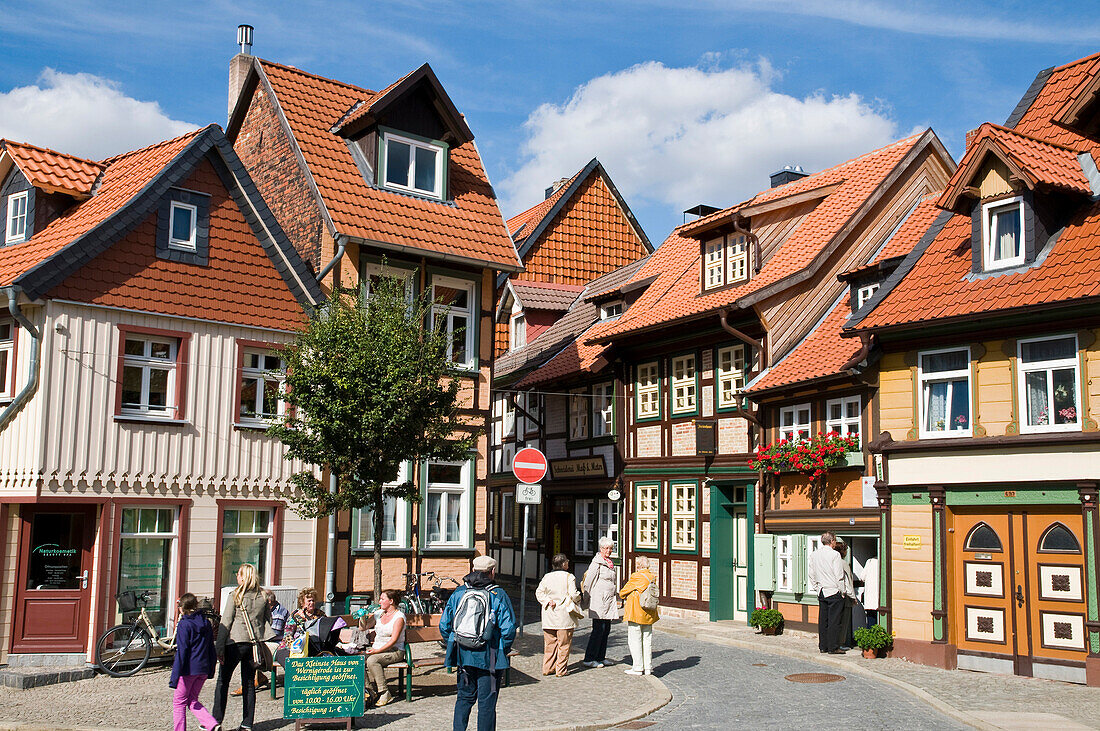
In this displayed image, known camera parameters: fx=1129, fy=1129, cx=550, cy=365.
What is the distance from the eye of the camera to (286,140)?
22281 mm

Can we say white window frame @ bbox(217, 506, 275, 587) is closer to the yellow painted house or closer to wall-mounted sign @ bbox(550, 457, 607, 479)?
the yellow painted house

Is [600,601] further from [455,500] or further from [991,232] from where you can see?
[991,232]

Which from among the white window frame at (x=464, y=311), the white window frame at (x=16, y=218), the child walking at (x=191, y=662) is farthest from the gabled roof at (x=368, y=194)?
the child walking at (x=191, y=662)

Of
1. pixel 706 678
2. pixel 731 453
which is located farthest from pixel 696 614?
pixel 706 678

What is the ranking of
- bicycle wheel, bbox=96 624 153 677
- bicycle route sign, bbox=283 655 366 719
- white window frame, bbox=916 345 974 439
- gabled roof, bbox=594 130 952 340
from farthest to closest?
gabled roof, bbox=594 130 952 340 → white window frame, bbox=916 345 974 439 → bicycle wheel, bbox=96 624 153 677 → bicycle route sign, bbox=283 655 366 719

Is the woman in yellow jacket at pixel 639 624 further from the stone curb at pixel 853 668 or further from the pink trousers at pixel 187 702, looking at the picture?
the pink trousers at pixel 187 702

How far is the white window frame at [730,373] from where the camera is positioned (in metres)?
23.2

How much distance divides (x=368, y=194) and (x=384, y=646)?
10.6 meters

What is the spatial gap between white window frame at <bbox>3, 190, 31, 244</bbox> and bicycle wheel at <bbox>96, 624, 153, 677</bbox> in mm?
7219

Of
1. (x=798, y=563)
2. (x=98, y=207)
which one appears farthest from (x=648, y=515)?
(x=98, y=207)

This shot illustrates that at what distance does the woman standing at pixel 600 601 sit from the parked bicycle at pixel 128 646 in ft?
18.1

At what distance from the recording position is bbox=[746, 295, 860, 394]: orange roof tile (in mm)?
20422

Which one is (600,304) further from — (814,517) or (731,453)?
(814,517)

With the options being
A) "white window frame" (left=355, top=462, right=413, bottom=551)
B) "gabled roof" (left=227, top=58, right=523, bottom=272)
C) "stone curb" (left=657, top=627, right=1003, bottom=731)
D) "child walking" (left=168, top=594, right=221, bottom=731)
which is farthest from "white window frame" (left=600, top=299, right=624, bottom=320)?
"child walking" (left=168, top=594, right=221, bottom=731)
